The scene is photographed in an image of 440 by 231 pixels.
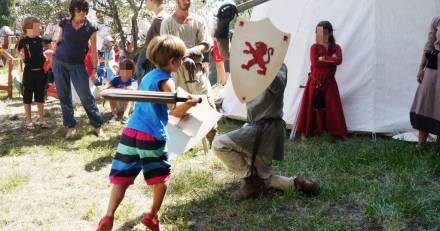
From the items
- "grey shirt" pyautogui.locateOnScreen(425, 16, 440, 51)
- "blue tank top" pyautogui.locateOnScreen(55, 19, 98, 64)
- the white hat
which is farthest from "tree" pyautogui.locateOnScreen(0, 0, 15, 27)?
"grey shirt" pyautogui.locateOnScreen(425, 16, 440, 51)

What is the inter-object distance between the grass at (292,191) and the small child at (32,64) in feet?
3.65

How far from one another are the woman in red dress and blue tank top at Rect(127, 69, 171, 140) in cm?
285

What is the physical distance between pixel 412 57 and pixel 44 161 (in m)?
4.39

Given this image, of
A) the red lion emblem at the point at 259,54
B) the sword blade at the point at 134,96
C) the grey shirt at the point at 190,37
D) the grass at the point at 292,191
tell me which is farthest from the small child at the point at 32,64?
the sword blade at the point at 134,96

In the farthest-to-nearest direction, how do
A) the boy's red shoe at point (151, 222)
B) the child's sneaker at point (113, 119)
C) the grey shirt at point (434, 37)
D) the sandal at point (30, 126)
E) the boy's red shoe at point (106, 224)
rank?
the child's sneaker at point (113, 119)
the sandal at point (30, 126)
the grey shirt at point (434, 37)
the boy's red shoe at point (151, 222)
the boy's red shoe at point (106, 224)

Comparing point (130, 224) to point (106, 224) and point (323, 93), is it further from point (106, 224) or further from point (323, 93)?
point (323, 93)

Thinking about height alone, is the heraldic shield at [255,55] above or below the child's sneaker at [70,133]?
above

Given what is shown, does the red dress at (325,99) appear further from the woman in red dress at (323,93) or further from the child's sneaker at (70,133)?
the child's sneaker at (70,133)

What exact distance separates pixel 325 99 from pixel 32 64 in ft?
12.9

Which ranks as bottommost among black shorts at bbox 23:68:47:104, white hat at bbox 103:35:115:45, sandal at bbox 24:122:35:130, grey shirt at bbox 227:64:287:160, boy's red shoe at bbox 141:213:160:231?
sandal at bbox 24:122:35:130

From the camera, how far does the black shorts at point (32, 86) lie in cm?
649

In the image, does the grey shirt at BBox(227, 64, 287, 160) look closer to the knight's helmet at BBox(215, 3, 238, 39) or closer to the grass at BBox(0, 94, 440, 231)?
the grass at BBox(0, 94, 440, 231)

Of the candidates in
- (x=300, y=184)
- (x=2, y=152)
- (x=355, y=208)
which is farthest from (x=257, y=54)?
(x=2, y=152)

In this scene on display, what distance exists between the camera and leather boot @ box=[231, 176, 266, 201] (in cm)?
362
